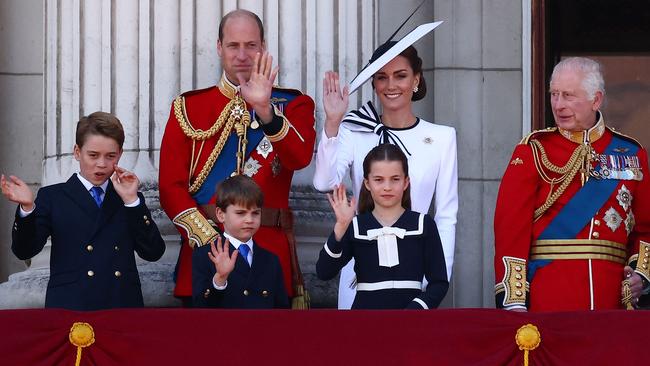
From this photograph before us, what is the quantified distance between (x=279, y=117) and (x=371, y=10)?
1.54 meters

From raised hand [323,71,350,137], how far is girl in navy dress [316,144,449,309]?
0.97ft

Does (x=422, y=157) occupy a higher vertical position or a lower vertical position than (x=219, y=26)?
lower

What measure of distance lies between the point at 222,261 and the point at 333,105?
2.93ft

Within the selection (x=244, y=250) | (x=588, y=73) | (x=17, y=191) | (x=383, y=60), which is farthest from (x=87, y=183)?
(x=588, y=73)

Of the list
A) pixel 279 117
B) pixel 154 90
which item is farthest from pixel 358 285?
pixel 154 90

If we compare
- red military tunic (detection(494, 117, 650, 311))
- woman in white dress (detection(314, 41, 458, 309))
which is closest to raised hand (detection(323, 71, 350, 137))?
woman in white dress (detection(314, 41, 458, 309))

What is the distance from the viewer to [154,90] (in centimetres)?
781

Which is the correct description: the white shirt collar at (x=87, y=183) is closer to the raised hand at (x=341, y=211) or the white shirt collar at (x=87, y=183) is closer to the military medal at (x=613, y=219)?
the raised hand at (x=341, y=211)

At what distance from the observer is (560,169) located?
6.80 meters

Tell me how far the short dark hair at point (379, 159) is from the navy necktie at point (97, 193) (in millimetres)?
977

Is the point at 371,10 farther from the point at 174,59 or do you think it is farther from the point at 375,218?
the point at 375,218

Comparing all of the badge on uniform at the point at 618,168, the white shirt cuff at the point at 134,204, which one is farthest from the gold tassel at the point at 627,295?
the white shirt cuff at the point at 134,204

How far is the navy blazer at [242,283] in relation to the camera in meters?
6.45

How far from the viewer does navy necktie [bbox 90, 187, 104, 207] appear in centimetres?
672
